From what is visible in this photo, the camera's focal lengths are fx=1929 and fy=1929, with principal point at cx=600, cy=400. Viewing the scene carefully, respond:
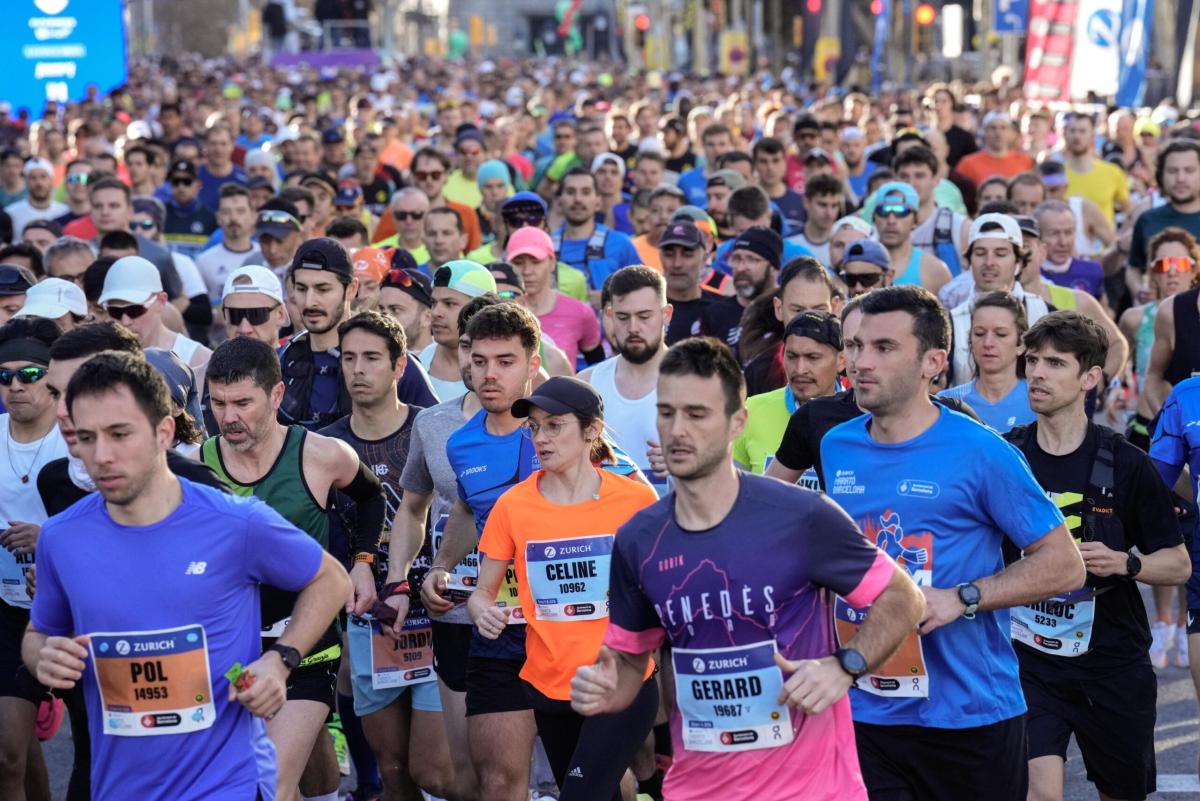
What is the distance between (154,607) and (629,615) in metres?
1.14

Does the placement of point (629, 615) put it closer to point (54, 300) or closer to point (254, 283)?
point (54, 300)

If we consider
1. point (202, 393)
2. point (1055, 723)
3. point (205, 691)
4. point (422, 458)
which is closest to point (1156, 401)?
point (1055, 723)

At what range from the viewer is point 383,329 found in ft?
23.3

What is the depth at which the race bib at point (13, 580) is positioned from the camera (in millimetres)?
6559

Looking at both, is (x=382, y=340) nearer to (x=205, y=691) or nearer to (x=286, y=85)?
(x=205, y=691)

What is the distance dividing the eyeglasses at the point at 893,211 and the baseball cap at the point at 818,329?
11.3ft

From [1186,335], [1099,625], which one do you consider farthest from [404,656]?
[1186,335]

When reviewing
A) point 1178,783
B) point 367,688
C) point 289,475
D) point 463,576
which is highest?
point 289,475

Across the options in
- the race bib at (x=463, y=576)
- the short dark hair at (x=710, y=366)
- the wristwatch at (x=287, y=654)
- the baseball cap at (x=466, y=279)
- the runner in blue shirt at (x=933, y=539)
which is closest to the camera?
the short dark hair at (x=710, y=366)

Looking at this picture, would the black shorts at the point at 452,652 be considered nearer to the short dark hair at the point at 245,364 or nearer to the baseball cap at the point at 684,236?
the short dark hair at the point at 245,364

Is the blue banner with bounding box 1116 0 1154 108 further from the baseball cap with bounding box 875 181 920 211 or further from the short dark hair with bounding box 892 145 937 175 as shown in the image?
the baseball cap with bounding box 875 181 920 211

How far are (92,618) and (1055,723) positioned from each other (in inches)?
125

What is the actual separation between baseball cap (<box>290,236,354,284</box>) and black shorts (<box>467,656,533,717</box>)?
250 cm

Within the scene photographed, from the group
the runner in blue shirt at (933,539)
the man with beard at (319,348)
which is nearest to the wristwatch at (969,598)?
the runner in blue shirt at (933,539)
